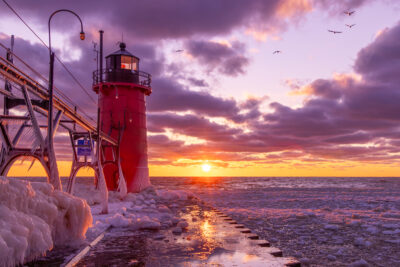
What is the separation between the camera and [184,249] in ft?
25.3

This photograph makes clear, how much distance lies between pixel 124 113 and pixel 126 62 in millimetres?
4604

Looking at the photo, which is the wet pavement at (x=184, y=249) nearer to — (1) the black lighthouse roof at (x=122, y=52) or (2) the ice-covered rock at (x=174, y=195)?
(2) the ice-covered rock at (x=174, y=195)

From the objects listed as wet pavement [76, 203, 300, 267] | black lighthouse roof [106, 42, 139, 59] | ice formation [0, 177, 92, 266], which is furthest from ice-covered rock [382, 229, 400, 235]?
black lighthouse roof [106, 42, 139, 59]

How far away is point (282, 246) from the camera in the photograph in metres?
10.7

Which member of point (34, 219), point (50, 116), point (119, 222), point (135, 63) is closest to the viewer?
point (34, 219)

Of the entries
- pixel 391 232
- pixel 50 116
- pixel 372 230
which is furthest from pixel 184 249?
pixel 391 232

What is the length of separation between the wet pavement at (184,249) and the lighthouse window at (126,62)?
65.4ft

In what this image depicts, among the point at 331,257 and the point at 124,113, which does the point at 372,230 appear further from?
the point at 124,113

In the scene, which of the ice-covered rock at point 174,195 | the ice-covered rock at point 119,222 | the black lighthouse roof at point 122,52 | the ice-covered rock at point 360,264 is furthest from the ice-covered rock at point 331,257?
the black lighthouse roof at point 122,52

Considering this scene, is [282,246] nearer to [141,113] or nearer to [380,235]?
[380,235]

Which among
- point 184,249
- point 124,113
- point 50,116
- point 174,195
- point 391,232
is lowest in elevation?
point 391,232

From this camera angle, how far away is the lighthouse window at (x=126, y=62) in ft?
90.8

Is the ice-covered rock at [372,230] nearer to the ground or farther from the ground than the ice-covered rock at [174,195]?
nearer to the ground

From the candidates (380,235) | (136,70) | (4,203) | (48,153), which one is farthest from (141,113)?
(4,203)
